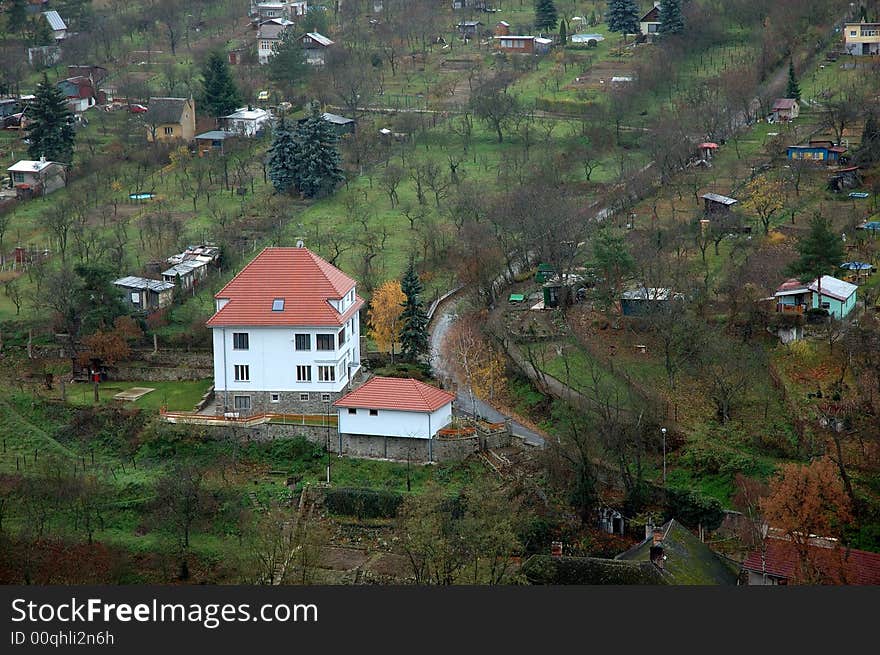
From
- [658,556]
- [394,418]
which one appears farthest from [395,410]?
[658,556]

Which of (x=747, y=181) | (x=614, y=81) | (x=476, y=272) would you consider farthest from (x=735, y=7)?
(x=476, y=272)

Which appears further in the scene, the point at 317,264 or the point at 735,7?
the point at 735,7

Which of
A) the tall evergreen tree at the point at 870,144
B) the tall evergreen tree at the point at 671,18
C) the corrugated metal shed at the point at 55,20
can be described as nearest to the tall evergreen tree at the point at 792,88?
the tall evergreen tree at the point at 870,144

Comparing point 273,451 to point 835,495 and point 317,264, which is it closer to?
point 317,264

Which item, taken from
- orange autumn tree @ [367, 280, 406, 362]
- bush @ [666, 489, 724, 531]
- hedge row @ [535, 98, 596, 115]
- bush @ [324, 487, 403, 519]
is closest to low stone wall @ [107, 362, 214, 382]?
orange autumn tree @ [367, 280, 406, 362]

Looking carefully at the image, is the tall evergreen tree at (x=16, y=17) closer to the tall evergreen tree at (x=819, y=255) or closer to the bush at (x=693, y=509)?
the tall evergreen tree at (x=819, y=255)

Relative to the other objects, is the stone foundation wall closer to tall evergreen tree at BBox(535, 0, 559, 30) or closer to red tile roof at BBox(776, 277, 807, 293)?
red tile roof at BBox(776, 277, 807, 293)
